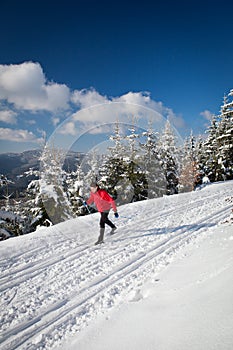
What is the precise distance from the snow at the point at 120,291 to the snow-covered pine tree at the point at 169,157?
19619 mm

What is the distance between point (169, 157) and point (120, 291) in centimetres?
2553

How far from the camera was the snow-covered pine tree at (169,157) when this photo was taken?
2758 centimetres

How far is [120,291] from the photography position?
4.42 metres

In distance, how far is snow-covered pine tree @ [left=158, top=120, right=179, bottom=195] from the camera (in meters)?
27.6

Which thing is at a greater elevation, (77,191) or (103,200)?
(77,191)

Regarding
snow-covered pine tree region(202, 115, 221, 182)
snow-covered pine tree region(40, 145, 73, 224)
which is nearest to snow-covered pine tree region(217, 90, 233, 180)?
snow-covered pine tree region(202, 115, 221, 182)

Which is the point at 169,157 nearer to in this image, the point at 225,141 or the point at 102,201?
the point at 225,141

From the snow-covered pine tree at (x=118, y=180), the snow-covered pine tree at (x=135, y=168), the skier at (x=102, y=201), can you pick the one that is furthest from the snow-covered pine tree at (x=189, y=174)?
the skier at (x=102, y=201)

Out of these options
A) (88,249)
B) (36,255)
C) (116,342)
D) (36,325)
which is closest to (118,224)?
(88,249)

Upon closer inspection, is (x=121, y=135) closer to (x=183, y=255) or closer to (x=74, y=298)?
(x=183, y=255)

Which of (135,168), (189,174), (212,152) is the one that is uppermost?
(212,152)

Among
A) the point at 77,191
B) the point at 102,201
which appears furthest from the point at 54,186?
the point at 102,201

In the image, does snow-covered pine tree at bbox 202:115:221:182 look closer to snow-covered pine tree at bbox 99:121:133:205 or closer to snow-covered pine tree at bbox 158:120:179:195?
snow-covered pine tree at bbox 158:120:179:195

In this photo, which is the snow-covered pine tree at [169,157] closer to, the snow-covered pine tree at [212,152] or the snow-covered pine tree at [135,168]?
the snow-covered pine tree at [135,168]
